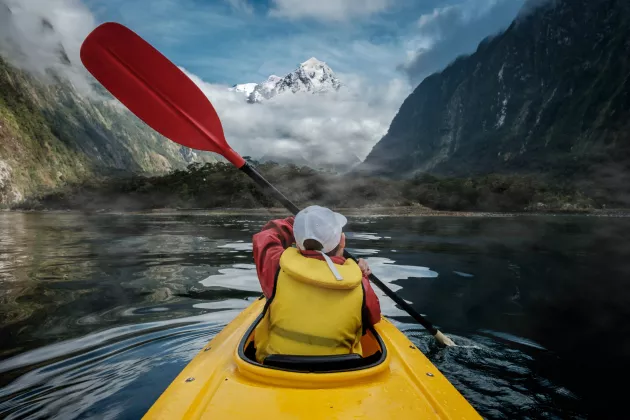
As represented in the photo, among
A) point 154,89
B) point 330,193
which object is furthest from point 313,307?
point 330,193

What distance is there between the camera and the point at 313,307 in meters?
2.85

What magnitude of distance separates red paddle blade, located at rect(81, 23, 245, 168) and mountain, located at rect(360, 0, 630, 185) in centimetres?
10230

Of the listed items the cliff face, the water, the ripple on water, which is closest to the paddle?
the ripple on water

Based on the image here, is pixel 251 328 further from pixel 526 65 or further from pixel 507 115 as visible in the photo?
pixel 526 65

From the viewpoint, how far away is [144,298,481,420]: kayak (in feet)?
7.99

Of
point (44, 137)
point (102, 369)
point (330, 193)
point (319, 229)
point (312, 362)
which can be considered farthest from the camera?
point (44, 137)

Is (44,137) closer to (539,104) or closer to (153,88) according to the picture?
(539,104)

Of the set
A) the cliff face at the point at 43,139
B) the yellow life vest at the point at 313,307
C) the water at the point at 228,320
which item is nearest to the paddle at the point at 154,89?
the water at the point at 228,320

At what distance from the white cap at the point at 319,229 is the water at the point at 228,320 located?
2.20 metres

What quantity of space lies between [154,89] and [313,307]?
15.5ft

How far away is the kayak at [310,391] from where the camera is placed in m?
2.44

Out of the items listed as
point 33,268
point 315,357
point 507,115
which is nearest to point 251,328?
point 315,357

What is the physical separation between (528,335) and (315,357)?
4.69m

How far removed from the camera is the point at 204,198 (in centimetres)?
7569
